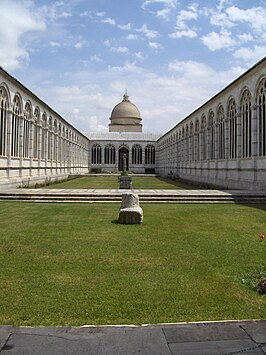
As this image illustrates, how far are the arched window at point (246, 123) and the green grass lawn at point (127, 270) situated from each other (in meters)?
13.7

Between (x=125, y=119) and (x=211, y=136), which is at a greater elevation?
(x=125, y=119)

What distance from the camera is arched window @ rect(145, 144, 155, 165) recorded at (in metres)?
74.2

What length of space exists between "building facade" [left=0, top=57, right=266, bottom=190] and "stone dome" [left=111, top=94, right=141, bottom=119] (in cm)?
2772

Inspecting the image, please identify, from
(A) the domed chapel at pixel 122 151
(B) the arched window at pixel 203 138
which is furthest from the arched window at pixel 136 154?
(B) the arched window at pixel 203 138

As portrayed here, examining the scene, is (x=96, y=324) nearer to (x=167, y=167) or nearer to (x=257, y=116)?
(x=257, y=116)

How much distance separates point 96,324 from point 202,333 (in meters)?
1.18

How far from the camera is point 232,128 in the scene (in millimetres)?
27875

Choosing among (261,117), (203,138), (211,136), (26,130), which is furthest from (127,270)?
(203,138)

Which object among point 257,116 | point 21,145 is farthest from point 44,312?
point 21,145

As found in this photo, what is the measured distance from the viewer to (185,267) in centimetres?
651

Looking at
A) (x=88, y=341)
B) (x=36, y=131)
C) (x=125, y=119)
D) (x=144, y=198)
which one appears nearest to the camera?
(x=88, y=341)

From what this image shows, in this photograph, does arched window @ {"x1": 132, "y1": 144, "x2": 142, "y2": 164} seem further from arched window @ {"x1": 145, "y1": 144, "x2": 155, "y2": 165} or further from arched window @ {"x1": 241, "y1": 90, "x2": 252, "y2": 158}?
arched window @ {"x1": 241, "y1": 90, "x2": 252, "y2": 158}

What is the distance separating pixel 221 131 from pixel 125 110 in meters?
53.8

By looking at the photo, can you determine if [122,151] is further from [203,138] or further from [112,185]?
[112,185]
